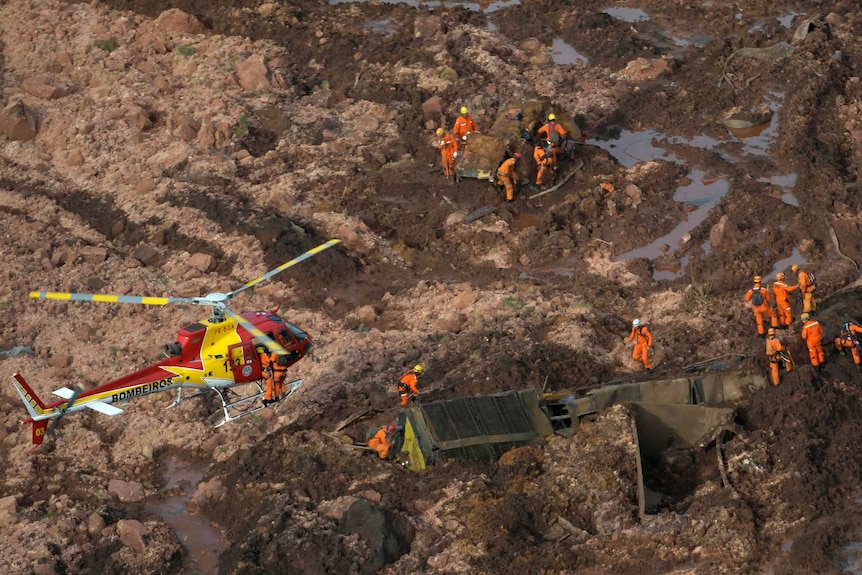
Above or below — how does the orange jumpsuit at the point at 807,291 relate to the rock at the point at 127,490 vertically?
above

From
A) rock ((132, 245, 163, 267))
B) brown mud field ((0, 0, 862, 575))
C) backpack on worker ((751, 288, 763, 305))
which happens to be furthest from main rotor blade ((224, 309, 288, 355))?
backpack on worker ((751, 288, 763, 305))

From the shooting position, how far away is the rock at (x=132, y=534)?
1777cm

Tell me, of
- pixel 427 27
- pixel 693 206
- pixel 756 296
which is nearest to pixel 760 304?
pixel 756 296

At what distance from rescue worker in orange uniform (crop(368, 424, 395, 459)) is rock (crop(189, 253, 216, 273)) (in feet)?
22.3

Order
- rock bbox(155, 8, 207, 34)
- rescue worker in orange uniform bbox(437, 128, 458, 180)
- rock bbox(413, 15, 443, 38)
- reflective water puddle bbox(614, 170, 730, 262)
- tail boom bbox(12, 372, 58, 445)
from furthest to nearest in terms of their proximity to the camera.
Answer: rock bbox(155, 8, 207, 34) < rock bbox(413, 15, 443, 38) < rescue worker in orange uniform bbox(437, 128, 458, 180) < reflective water puddle bbox(614, 170, 730, 262) < tail boom bbox(12, 372, 58, 445)

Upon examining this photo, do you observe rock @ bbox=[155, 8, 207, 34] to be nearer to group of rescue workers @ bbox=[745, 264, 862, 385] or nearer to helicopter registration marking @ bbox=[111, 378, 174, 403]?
helicopter registration marking @ bbox=[111, 378, 174, 403]

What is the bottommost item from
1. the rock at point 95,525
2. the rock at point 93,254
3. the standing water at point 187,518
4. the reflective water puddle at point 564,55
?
the standing water at point 187,518

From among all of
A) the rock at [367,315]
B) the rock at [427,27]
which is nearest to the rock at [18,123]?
the rock at [427,27]

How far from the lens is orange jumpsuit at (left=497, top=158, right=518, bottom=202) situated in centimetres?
2404

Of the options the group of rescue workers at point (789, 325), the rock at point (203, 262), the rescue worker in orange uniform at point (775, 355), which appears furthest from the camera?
the rock at point (203, 262)

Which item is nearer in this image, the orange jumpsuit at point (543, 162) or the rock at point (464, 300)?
the rock at point (464, 300)

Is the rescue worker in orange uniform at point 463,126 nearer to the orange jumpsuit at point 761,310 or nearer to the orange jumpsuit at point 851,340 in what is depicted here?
the orange jumpsuit at point 761,310

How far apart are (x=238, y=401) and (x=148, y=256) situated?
583 centimetres

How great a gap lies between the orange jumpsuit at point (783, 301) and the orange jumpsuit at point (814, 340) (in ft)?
5.33
